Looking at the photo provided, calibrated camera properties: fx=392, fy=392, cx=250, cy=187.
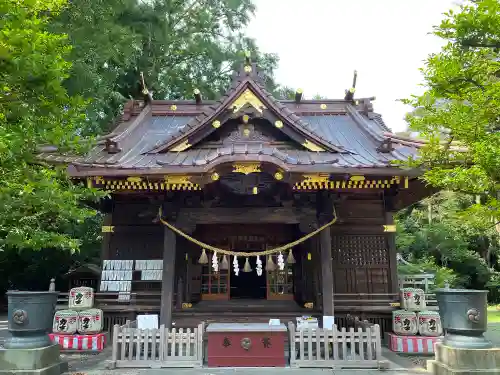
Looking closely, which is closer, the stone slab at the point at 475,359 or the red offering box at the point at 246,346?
the stone slab at the point at 475,359

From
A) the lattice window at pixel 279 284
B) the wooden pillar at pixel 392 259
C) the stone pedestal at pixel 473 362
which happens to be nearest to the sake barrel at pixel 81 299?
the lattice window at pixel 279 284

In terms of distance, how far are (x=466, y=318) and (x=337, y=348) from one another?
102 inches

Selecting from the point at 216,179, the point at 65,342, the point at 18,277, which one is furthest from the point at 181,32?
the point at 65,342

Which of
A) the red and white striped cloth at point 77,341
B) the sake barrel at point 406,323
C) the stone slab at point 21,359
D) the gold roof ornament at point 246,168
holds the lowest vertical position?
the red and white striped cloth at point 77,341

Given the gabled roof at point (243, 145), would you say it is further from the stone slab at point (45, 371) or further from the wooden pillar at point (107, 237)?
the stone slab at point (45, 371)

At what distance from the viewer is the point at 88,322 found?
10.4 m

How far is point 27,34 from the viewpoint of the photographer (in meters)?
6.61

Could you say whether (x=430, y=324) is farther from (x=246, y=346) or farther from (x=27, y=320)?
(x=27, y=320)

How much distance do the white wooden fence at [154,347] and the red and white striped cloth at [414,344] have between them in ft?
16.6

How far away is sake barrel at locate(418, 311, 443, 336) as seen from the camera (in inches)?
387

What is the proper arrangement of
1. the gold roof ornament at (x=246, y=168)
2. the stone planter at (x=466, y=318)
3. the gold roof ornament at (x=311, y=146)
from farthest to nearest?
the gold roof ornament at (x=311, y=146) → the gold roof ornament at (x=246, y=168) → the stone planter at (x=466, y=318)

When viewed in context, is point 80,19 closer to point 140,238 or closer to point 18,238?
point 140,238

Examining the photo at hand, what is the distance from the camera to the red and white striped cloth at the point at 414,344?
31.8ft

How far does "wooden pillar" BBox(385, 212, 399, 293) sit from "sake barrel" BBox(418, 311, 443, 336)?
1481 mm
